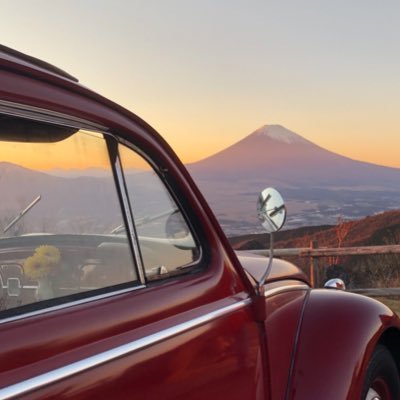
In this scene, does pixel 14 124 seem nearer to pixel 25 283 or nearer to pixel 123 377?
pixel 25 283

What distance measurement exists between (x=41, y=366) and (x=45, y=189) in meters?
0.47

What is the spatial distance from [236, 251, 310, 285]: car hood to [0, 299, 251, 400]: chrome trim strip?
60cm

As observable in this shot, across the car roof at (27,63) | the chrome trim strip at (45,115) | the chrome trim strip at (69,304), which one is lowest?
the chrome trim strip at (69,304)

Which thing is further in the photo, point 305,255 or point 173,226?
point 305,255

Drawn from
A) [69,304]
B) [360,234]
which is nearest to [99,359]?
[69,304]

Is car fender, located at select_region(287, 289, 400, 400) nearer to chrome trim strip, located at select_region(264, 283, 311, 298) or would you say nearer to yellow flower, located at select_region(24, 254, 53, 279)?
chrome trim strip, located at select_region(264, 283, 311, 298)

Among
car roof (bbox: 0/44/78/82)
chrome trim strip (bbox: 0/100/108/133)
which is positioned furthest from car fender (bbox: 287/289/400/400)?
car roof (bbox: 0/44/78/82)

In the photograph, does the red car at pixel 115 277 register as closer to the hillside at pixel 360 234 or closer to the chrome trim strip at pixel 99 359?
the chrome trim strip at pixel 99 359

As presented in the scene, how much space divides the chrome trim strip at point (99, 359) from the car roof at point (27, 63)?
0.67m

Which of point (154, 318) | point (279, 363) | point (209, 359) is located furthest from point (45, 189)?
point (279, 363)

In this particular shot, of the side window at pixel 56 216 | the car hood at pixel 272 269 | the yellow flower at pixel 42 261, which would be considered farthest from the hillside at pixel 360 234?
the yellow flower at pixel 42 261

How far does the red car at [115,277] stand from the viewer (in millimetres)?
1281

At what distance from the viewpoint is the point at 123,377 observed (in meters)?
1.35

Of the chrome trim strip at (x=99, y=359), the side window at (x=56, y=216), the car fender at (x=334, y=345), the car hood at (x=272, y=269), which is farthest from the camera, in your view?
the car hood at (x=272, y=269)
